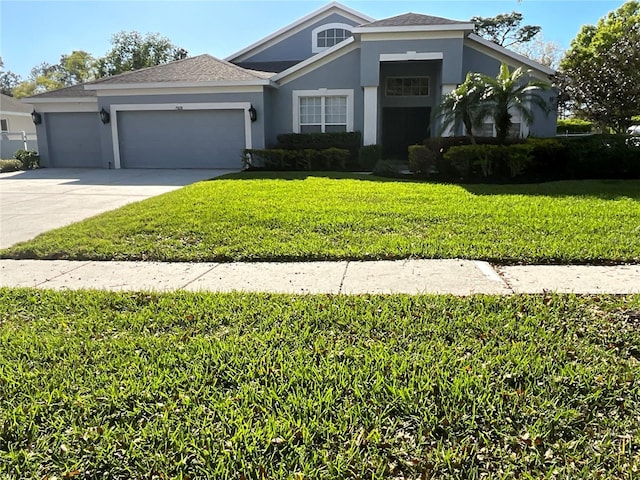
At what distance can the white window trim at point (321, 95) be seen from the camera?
1779cm

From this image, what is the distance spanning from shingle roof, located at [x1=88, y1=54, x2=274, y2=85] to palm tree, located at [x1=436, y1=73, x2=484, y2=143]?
7.25 metres

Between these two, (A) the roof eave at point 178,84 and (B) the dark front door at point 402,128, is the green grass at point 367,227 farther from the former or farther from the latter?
(B) the dark front door at point 402,128

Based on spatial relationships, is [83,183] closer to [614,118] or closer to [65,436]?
[65,436]

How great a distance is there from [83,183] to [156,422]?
13965mm

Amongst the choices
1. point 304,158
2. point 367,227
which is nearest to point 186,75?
point 304,158

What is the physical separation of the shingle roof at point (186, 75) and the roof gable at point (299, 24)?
2717mm

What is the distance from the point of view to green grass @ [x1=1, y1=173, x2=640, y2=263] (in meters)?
6.12

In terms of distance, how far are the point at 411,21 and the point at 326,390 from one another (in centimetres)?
1646

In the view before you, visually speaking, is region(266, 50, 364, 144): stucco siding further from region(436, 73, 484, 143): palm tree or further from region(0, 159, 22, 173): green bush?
region(0, 159, 22, 173): green bush

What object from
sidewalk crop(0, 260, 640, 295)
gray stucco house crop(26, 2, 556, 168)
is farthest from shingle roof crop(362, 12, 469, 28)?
sidewalk crop(0, 260, 640, 295)

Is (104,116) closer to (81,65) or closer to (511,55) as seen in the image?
(511,55)

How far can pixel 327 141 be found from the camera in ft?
57.5

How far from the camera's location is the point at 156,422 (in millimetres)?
2662

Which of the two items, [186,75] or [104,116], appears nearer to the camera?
[186,75]
